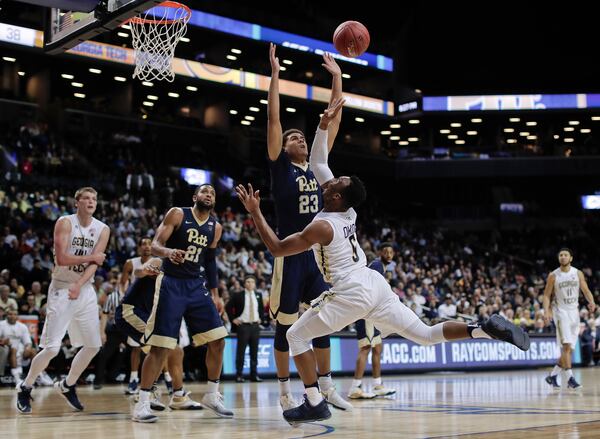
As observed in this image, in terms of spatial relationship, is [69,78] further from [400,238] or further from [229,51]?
[400,238]

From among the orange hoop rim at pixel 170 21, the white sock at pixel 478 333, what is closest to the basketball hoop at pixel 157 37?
the orange hoop rim at pixel 170 21

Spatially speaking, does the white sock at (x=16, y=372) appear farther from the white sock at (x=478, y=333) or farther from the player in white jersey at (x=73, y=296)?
the white sock at (x=478, y=333)

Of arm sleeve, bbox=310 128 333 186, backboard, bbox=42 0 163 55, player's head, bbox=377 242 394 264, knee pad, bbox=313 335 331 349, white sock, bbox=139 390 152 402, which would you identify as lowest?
Result: white sock, bbox=139 390 152 402

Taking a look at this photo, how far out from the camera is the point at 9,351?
46.1 feet

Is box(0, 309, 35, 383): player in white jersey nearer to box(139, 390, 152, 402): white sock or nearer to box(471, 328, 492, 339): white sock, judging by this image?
box(139, 390, 152, 402): white sock

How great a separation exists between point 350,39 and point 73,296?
159 inches

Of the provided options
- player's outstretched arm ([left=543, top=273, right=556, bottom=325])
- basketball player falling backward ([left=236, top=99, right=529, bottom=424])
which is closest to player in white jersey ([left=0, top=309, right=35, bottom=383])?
basketball player falling backward ([left=236, top=99, right=529, bottom=424])

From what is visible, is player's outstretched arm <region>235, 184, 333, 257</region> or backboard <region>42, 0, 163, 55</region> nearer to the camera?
player's outstretched arm <region>235, 184, 333, 257</region>

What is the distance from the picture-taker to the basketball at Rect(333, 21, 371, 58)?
8.23 m

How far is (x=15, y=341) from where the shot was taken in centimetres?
1412

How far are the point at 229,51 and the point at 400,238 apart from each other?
1157 cm

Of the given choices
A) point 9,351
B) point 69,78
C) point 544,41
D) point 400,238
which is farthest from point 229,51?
point 9,351

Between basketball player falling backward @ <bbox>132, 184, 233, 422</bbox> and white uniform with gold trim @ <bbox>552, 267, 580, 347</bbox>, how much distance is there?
6.86 meters

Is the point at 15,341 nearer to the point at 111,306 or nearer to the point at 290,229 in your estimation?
the point at 111,306
